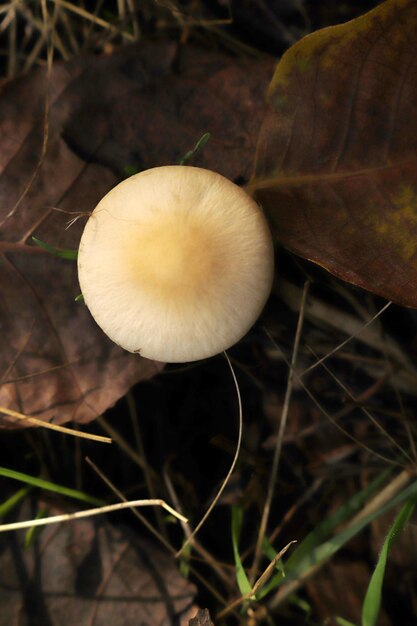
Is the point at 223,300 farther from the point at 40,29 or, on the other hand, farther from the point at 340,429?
the point at 40,29

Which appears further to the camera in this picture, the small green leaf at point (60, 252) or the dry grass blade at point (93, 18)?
the dry grass blade at point (93, 18)

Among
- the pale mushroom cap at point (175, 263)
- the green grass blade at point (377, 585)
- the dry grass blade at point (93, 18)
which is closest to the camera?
the pale mushroom cap at point (175, 263)

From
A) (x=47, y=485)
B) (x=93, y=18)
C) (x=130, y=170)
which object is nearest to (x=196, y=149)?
(x=130, y=170)

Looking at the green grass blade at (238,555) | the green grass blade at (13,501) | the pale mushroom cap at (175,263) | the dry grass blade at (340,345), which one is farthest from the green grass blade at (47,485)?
the dry grass blade at (340,345)

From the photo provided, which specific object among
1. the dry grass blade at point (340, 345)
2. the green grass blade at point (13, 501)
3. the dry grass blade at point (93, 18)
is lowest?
the green grass blade at point (13, 501)

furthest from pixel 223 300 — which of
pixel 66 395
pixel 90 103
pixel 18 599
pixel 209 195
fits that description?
pixel 18 599

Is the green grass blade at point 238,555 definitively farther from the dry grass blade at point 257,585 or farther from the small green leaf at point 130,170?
the small green leaf at point 130,170

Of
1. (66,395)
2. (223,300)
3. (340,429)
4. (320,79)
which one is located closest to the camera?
(223,300)
